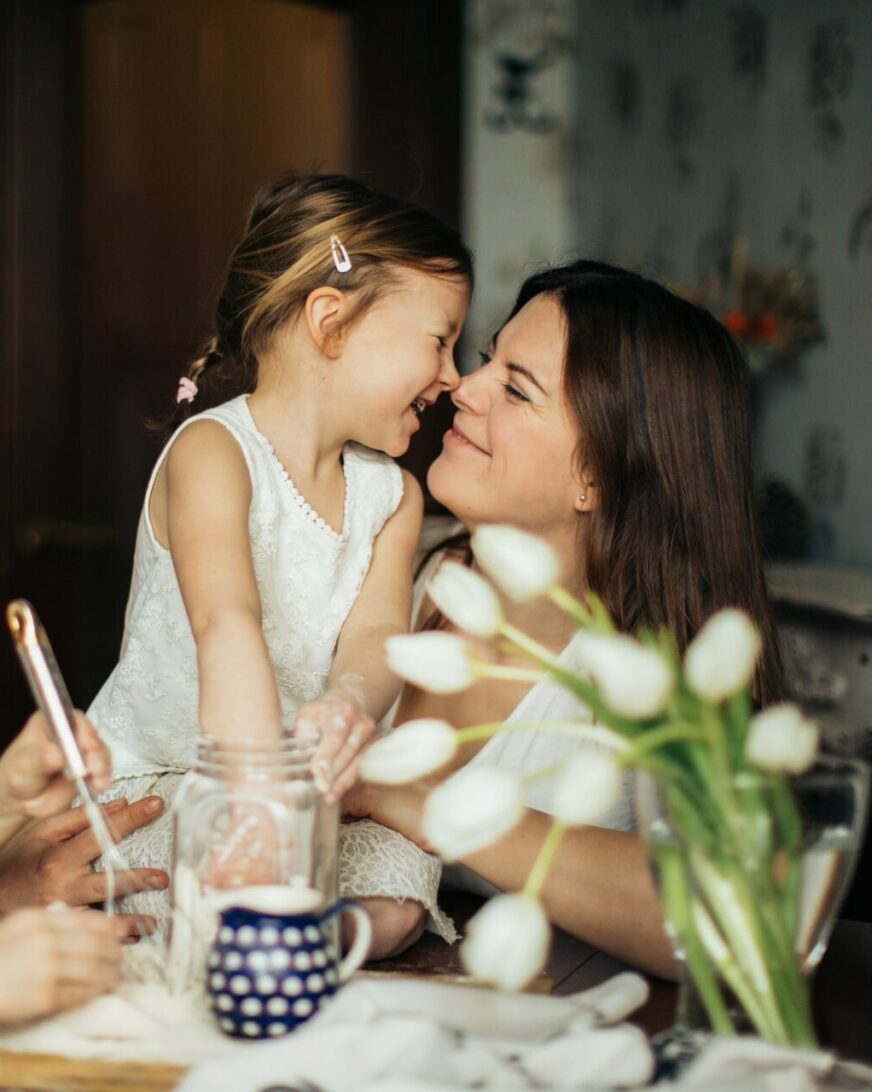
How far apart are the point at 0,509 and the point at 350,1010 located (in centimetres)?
240

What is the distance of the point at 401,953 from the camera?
121cm

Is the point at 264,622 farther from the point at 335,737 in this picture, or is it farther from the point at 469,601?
the point at 469,601

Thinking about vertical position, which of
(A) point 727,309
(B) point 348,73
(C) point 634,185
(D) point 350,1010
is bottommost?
(D) point 350,1010

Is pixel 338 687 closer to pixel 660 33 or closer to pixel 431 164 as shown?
pixel 431 164

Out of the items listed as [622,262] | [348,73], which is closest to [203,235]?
[348,73]

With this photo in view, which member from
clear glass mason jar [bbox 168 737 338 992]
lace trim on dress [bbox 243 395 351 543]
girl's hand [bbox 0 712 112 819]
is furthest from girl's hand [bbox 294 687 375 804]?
lace trim on dress [bbox 243 395 351 543]

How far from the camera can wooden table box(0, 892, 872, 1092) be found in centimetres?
Answer: 84

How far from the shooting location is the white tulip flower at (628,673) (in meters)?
0.69

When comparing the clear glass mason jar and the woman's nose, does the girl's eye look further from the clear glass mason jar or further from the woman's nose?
the clear glass mason jar

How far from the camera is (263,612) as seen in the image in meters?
1.58

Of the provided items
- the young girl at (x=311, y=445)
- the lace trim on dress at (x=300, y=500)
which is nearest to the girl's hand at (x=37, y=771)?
the young girl at (x=311, y=445)

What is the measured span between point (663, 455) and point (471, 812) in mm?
1059

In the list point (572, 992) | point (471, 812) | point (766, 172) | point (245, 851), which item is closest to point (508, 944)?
point (471, 812)

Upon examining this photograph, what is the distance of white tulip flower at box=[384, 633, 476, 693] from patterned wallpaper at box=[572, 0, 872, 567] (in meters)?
2.23
